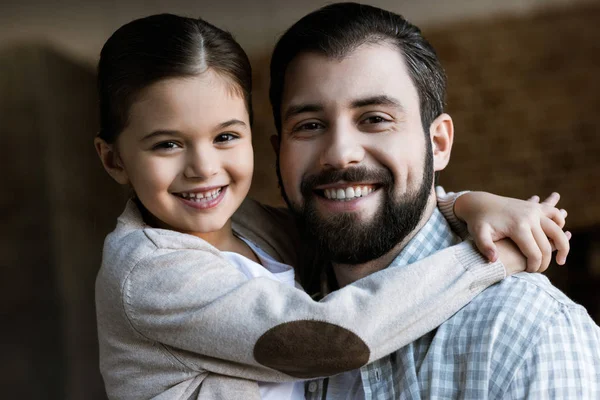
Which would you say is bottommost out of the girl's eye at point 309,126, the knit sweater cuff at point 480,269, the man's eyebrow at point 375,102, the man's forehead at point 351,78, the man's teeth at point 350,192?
the knit sweater cuff at point 480,269

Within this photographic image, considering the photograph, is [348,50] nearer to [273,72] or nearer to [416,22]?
[273,72]

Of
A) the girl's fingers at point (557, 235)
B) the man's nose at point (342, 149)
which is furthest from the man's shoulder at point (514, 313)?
the man's nose at point (342, 149)

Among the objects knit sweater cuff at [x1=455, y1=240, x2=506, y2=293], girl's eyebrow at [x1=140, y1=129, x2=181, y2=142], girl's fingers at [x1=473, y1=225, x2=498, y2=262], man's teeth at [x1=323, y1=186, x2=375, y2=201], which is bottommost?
knit sweater cuff at [x1=455, y1=240, x2=506, y2=293]

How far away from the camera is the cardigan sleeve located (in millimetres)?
1381

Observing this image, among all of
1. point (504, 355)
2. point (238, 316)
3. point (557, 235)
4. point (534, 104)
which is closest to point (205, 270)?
point (238, 316)

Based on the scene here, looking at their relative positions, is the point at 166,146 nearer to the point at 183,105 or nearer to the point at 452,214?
the point at 183,105

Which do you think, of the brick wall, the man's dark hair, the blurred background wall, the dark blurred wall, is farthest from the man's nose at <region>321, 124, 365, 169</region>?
the brick wall

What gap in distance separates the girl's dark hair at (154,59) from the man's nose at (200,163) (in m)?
0.15

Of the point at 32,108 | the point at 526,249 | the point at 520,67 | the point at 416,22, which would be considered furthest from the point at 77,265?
the point at 526,249

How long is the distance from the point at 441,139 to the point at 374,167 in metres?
0.27

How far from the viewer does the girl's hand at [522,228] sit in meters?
1.50

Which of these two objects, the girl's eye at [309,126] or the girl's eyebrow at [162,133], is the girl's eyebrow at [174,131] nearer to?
the girl's eyebrow at [162,133]

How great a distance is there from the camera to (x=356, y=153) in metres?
1.62

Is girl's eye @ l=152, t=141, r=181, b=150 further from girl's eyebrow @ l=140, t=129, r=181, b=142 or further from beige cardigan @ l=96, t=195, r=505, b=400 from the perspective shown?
beige cardigan @ l=96, t=195, r=505, b=400
